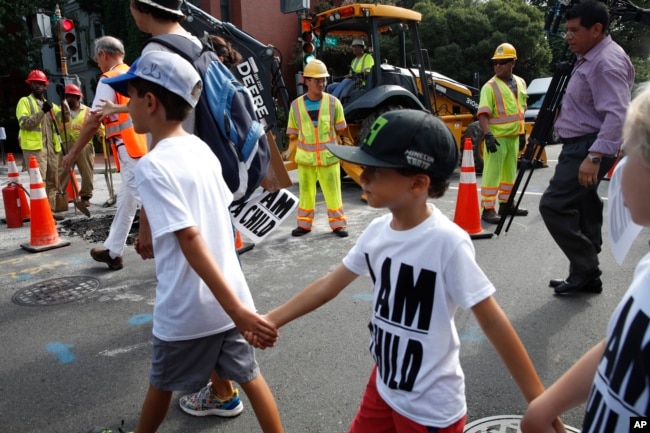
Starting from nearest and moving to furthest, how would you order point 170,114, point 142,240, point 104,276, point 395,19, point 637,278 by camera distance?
1. point 637,278
2. point 170,114
3. point 142,240
4. point 104,276
5. point 395,19

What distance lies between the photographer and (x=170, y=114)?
2.11 m

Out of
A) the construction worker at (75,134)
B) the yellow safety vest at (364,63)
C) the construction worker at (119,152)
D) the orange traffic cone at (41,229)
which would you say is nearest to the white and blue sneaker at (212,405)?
the construction worker at (119,152)

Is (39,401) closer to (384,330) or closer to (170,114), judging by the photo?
(170,114)

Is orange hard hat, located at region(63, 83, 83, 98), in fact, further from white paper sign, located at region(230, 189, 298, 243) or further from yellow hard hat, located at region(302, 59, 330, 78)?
white paper sign, located at region(230, 189, 298, 243)

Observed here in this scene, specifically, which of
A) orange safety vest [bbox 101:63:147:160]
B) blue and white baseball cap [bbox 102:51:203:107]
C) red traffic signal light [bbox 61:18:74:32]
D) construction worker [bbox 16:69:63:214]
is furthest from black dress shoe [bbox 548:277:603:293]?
red traffic signal light [bbox 61:18:74:32]

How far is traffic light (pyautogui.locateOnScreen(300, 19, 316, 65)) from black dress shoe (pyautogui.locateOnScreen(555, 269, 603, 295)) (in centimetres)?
620

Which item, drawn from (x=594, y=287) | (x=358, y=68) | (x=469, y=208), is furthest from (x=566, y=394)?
(x=358, y=68)

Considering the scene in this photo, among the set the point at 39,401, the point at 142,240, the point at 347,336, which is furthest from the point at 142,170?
the point at 347,336

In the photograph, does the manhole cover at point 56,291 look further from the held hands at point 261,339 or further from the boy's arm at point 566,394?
the boy's arm at point 566,394

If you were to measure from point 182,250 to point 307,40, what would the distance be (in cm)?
799

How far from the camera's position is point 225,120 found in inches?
Result: 110

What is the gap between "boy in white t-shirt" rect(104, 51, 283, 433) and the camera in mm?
1923

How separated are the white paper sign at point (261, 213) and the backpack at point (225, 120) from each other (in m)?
0.26

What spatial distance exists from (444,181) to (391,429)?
2.71 feet
